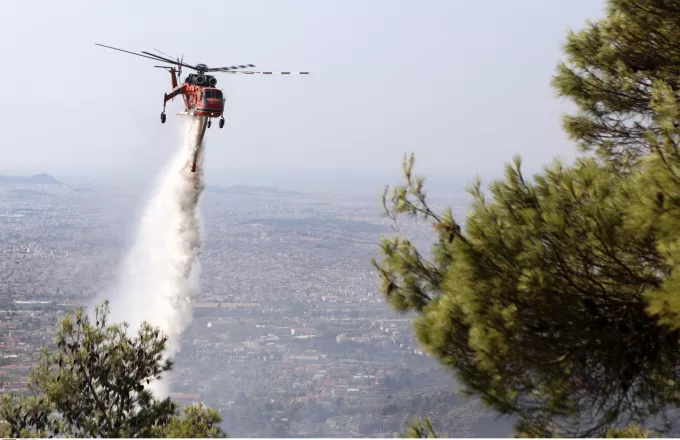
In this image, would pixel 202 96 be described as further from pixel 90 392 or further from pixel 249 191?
pixel 249 191

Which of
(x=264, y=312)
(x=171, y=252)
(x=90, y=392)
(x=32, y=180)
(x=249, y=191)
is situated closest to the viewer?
(x=90, y=392)

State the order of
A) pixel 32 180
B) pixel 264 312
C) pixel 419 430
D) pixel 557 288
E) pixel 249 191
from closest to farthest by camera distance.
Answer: pixel 557 288
pixel 419 430
pixel 264 312
pixel 32 180
pixel 249 191

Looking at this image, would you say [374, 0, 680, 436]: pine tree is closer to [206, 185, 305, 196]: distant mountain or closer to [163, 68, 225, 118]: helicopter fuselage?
[163, 68, 225, 118]: helicopter fuselage

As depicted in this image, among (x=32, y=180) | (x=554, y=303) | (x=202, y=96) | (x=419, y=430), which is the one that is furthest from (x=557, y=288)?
(x=32, y=180)

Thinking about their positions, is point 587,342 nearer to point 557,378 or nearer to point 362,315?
point 557,378

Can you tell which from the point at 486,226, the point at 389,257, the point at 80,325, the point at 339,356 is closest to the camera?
the point at 486,226

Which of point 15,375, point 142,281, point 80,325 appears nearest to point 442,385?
point 142,281

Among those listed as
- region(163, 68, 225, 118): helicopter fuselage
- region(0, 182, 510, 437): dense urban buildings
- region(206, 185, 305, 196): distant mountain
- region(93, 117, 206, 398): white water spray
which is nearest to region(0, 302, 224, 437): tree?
region(93, 117, 206, 398): white water spray
